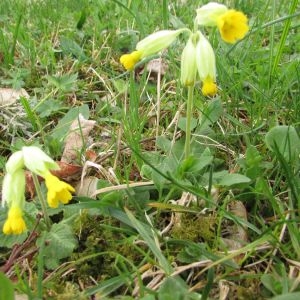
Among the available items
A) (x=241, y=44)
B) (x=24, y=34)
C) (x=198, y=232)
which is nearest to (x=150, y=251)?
(x=198, y=232)

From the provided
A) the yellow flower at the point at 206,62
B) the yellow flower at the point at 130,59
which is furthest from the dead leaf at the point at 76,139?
the yellow flower at the point at 206,62

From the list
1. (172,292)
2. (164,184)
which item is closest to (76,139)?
(164,184)

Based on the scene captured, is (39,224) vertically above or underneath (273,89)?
underneath

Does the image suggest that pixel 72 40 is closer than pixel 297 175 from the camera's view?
No

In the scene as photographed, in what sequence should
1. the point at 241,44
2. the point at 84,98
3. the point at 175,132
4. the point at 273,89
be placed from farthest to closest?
the point at 241,44 < the point at 84,98 < the point at 273,89 < the point at 175,132

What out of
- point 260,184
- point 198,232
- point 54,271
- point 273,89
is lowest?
point 54,271

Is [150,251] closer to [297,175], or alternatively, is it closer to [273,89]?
[297,175]

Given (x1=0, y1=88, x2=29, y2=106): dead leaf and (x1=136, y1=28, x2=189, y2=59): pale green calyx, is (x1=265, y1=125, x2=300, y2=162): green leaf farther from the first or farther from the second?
(x1=0, y1=88, x2=29, y2=106): dead leaf
